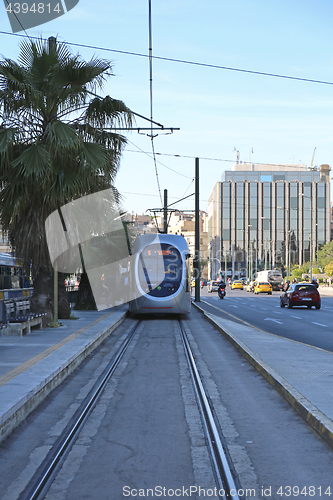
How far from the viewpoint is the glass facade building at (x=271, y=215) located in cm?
12481

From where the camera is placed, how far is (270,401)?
7664 mm

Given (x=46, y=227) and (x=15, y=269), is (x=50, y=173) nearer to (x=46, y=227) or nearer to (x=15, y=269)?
(x=46, y=227)

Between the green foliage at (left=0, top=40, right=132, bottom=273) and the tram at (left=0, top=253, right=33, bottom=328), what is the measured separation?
1494 millimetres

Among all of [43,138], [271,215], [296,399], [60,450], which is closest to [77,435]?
[60,450]

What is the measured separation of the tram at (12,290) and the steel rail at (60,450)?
21.9 feet

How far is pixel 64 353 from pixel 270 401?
482 centimetres

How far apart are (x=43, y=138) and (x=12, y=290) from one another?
13.7 m

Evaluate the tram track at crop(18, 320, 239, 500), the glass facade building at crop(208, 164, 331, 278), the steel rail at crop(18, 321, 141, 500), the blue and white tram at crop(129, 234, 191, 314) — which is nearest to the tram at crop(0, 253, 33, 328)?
the blue and white tram at crop(129, 234, 191, 314)

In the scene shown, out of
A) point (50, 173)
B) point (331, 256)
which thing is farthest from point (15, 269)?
point (331, 256)

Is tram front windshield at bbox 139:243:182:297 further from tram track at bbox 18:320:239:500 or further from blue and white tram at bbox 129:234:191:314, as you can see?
tram track at bbox 18:320:239:500

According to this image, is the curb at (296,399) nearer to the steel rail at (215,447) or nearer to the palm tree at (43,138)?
the steel rail at (215,447)

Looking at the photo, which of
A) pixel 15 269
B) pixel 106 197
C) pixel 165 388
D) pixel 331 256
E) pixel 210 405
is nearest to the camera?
pixel 210 405

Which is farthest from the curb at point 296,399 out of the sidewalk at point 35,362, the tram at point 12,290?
the tram at point 12,290

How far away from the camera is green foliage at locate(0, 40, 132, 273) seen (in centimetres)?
1505
